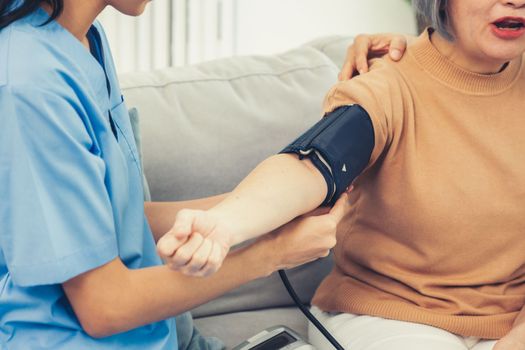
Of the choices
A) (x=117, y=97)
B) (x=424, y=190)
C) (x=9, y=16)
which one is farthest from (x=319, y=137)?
(x=9, y=16)

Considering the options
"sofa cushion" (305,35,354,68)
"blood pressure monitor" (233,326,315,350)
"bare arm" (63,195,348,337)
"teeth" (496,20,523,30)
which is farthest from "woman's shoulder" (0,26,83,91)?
"sofa cushion" (305,35,354,68)

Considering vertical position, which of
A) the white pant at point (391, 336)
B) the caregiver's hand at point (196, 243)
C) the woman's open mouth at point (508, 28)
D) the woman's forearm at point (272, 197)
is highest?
the woman's open mouth at point (508, 28)

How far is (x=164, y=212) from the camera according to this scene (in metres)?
1.28

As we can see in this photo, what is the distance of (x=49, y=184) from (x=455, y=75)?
64cm

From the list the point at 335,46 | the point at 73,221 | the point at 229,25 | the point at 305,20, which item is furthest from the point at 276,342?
the point at 305,20

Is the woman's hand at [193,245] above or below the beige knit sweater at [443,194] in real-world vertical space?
above

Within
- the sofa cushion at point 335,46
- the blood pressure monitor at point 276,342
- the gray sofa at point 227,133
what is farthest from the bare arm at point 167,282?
the sofa cushion at point 335,46

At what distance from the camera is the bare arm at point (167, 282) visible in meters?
0.93

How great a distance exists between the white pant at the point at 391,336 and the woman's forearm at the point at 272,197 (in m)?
0.28

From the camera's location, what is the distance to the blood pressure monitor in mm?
1182

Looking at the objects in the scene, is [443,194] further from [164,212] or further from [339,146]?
[164,212]

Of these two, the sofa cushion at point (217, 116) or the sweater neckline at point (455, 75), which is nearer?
the sweater neckline at point (455, 75)

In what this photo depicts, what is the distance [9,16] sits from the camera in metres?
0.94

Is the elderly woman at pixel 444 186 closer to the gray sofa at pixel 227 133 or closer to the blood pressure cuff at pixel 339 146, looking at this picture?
the blood pressure cuff at pixel 339 146
